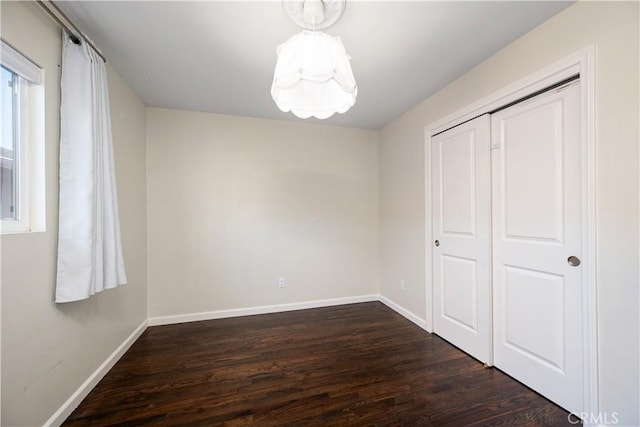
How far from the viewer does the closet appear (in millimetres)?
1520

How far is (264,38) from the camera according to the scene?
173 centimetres

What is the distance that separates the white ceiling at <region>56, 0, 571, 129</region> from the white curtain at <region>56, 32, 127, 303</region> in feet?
1.09

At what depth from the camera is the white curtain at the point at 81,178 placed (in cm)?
146

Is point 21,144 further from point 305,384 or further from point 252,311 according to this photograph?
point 252,311

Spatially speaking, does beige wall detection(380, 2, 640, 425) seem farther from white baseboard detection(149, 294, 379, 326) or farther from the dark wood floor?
white baseboard detection(149, 294, 379, 326)

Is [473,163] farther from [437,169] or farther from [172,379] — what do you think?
[172,379]

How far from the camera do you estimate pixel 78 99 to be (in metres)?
1.53

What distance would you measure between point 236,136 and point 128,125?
3.50ft

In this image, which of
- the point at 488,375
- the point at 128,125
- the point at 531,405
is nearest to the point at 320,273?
the point at 488,375
